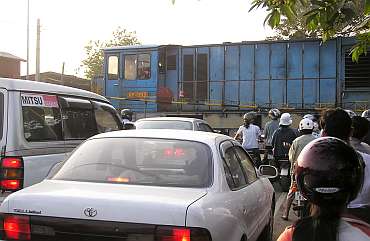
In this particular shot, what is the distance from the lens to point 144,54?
1850cm

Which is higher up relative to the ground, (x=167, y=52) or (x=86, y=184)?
(x=167, y=52)

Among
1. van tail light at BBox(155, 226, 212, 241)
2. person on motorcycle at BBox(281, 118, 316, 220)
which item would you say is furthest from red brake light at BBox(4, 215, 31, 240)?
person on motorcycle at BBox(281, 118, 316, 220)

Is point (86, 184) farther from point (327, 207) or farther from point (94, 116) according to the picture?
point (94, 116)

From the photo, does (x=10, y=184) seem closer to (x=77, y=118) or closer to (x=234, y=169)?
(x=77, y=118)

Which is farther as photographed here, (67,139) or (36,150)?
(67,139)

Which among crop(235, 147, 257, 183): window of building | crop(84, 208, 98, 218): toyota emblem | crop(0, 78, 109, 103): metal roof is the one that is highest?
crop(0, 78, 109, 103): metal roof

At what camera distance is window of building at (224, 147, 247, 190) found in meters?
4.16

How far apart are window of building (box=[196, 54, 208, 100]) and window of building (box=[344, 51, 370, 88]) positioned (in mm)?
4903

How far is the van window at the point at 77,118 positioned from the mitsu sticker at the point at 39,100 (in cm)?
18

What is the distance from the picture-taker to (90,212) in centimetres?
311

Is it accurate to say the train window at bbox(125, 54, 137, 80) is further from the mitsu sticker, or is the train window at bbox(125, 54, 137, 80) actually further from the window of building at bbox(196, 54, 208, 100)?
the mitsu sticker

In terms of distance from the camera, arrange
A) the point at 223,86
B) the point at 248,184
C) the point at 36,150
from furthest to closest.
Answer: the point at 223,86
the point at 36,150
the point at 248,184

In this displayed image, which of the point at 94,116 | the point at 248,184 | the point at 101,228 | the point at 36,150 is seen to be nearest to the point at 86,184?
the point at 101,228

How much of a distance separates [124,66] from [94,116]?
1216 centimetres
